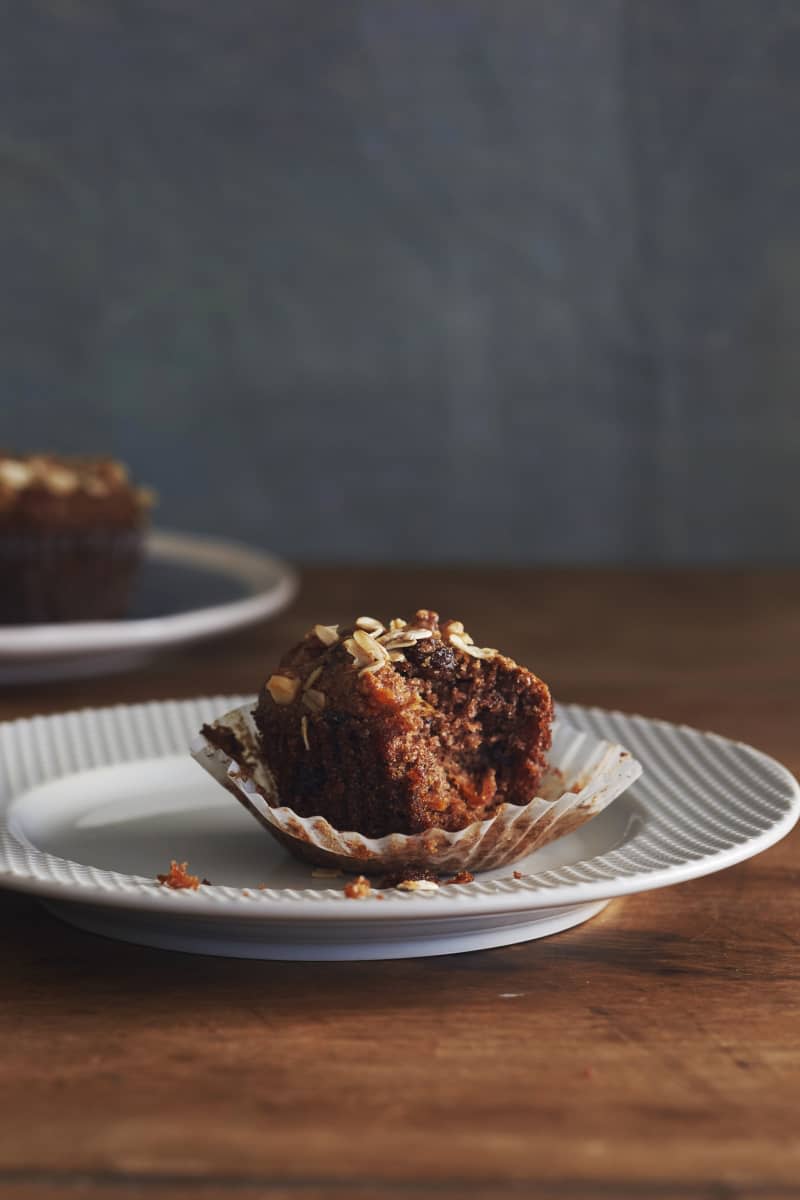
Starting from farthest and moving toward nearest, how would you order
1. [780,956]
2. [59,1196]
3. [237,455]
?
[237,455] → [780,956] → [59,1196]

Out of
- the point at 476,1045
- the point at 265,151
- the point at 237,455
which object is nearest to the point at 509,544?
the point at 237,455

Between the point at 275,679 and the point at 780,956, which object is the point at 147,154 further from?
the point at 780,956

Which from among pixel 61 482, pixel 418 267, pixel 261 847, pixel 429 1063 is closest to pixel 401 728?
pixel 261 847

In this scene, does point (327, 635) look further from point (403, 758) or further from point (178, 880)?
point (178, 880)

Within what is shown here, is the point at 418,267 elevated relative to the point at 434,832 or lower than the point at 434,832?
elevated

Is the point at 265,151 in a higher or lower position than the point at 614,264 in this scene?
higher

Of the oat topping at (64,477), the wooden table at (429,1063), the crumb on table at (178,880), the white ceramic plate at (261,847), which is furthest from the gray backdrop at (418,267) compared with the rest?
the crumb on table at (178,880)

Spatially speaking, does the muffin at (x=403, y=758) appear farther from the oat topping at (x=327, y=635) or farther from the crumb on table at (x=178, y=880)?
the crumb on table at (x=178, y=880)

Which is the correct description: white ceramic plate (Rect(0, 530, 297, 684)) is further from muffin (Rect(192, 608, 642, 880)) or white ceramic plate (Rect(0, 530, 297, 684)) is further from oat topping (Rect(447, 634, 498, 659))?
oat topping (Rect(447, 634, 498, 659))
